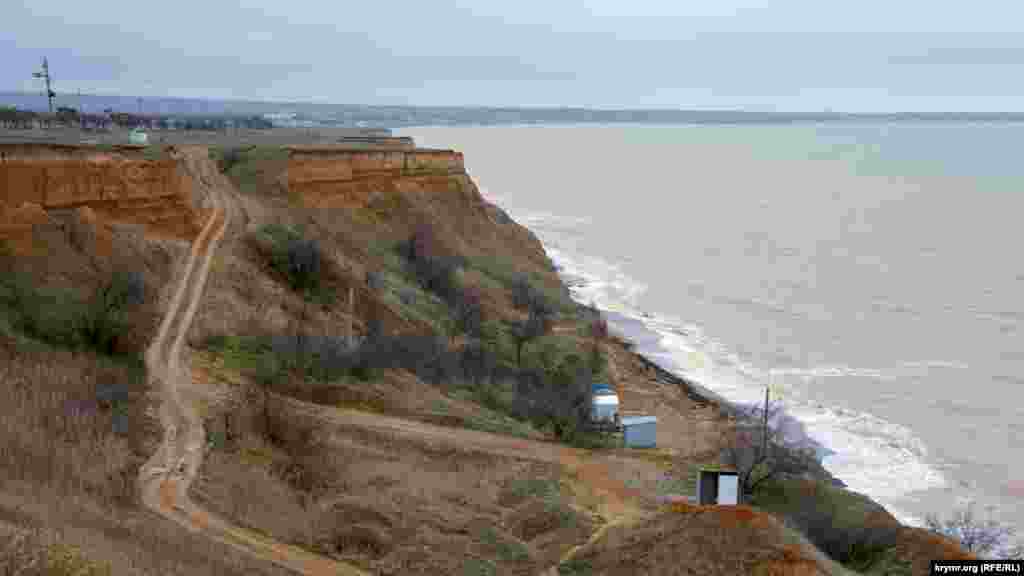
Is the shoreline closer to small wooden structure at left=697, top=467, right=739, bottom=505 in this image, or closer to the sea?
the sea

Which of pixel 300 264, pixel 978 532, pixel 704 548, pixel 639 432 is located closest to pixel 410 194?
pixel 300 264

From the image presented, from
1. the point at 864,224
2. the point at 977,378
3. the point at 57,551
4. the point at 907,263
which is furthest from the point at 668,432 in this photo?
the point at 864,224

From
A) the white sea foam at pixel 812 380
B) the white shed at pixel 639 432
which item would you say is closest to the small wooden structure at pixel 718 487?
the white shed at pixel 639 432

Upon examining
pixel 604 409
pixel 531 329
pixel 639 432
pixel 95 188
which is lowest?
pixel 639 432

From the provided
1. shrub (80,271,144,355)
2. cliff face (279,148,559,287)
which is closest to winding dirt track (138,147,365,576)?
shrub (80,271,144,355)

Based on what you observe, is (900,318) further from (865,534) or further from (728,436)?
(865,534)

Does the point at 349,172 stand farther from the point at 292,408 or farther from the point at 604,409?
the point at 292,408
